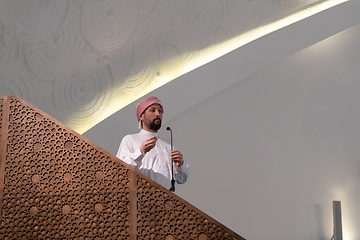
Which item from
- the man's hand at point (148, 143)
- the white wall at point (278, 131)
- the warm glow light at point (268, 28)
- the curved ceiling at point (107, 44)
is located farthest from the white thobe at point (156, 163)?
the warm glow light at point (268, 28)

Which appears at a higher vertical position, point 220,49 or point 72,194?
point 220,49

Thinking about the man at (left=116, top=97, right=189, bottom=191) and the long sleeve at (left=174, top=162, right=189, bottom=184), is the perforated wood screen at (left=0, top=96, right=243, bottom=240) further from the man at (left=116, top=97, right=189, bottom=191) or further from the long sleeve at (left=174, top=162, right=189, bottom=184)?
the long sleeve at (left=174, top=162, right=189, bottom=184)

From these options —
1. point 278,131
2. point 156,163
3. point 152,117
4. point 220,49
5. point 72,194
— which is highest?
point 220,49

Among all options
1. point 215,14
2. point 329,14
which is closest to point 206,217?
point 215,14

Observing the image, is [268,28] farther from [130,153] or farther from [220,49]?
[130,153]

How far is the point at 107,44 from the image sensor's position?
3.79 metres

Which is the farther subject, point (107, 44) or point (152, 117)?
point (107, 44)

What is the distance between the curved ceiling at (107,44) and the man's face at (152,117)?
1.02m

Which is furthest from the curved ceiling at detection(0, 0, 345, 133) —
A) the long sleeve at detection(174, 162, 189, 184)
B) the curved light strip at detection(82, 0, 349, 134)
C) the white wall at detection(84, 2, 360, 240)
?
the long sleeve at detection(174, 162, 189, 184)

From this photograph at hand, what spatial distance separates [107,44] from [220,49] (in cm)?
170

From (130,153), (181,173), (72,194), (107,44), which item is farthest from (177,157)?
(107,44)

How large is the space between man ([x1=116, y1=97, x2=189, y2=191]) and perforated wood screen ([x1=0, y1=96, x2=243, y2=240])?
0.67 metres

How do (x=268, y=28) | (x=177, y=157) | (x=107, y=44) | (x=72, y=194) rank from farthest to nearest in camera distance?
(x=268, y=28) < (x=107, y=44) < (x=177, y=157) < (x=72, y=194)

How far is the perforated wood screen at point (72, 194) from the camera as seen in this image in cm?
185
